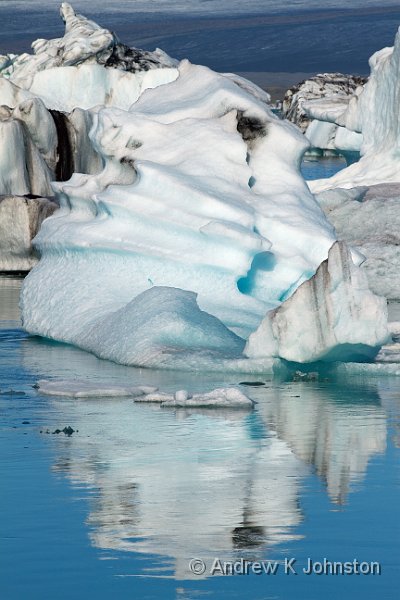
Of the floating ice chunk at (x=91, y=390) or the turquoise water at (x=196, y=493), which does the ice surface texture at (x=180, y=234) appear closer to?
the floating ice chunk at (x=91, y=390)

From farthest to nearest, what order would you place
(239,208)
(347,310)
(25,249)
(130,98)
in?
(130,98) → (25,249) → (239,208) → (347,310)

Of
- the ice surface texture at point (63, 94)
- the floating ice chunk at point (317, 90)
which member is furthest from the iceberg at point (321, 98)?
the ice surface texture at point (63, 94)

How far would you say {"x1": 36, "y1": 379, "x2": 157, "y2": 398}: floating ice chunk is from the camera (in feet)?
28.1

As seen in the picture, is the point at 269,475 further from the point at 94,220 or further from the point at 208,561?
the point at 94,220

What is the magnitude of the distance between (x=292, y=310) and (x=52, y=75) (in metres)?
26.2

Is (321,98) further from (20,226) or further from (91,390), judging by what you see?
(91,390)

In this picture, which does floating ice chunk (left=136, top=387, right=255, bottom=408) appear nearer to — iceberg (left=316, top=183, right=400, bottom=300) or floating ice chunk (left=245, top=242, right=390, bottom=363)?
floating ice chunk (left=245, top=242, right=390, bottom=363)

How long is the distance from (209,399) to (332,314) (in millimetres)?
1159

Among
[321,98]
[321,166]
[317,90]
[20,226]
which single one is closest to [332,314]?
[20,226]

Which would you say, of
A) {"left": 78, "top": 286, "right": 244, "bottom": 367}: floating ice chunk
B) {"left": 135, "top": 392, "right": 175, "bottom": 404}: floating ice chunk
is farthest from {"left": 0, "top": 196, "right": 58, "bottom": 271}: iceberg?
{"left": 135, "top": 392, "right": 175, "bottom": 404}: floating ice chunk

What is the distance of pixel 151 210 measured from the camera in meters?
11.3

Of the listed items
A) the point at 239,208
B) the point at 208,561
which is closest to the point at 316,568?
the point at 208,561

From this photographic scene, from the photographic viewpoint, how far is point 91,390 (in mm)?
8602

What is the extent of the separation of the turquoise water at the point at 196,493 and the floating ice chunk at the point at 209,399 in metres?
0.12
